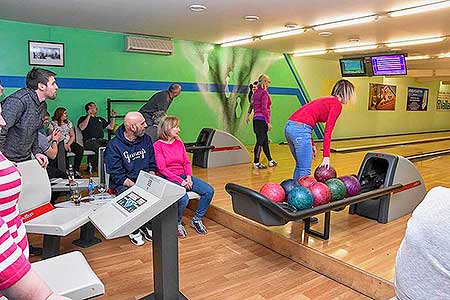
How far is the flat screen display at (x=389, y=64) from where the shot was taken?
7.69 m

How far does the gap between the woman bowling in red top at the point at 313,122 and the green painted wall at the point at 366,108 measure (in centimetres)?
624

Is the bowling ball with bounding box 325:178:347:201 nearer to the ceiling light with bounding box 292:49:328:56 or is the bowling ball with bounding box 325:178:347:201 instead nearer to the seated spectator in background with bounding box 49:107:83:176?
the seated spectator in background with bounding box 49:107:83:176

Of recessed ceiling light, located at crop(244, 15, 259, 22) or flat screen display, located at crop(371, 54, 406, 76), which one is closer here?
recessed ceiling light, located at crop(244, 15, 259, 22)

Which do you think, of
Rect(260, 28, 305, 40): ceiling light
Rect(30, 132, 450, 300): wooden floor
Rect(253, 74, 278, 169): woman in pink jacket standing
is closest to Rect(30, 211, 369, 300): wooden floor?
Rect(30, 132, 450, 300): wooden floor

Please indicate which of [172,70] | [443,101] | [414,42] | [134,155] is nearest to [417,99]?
[443,101]

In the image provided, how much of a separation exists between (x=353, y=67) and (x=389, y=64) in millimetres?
827

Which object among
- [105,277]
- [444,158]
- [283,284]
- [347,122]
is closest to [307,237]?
[283,284]

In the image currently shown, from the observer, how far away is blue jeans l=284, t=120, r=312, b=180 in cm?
331

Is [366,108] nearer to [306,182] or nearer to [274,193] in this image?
[306,182]

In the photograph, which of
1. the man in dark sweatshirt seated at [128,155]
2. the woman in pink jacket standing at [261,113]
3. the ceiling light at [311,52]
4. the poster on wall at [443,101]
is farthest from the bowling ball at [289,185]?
the poster on wall at [443,101]

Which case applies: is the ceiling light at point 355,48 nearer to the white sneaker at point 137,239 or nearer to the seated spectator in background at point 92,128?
the seated spectator in background at point 92,128

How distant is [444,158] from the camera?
7281mm

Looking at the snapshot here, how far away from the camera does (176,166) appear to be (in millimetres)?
3400

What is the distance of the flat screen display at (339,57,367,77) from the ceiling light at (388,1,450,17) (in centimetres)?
359
